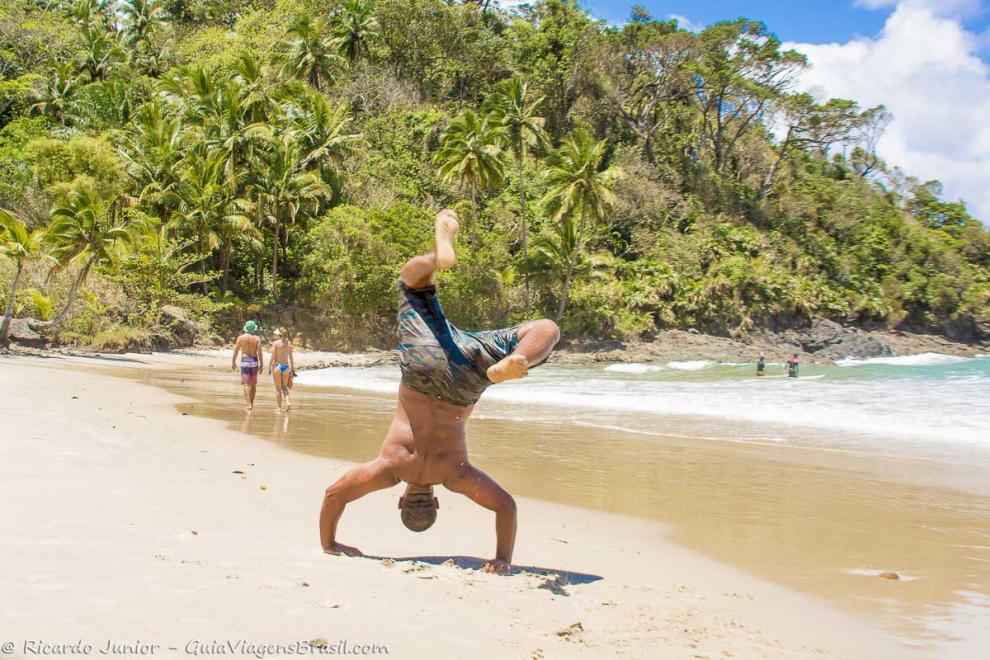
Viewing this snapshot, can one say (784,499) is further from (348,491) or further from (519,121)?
(519,121)

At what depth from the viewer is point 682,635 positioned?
374 centimetres

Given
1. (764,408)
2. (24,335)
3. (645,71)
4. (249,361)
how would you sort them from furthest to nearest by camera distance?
(645,71) < (24,335) < (764,408) < (249,361)

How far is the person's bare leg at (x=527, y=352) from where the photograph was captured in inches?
144

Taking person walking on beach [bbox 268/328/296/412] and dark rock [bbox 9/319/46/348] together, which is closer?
person walking on beach [bbox 268/328/296/412]

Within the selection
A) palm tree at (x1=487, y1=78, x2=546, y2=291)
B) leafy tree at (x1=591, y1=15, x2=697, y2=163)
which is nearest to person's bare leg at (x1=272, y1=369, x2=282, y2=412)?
palm tree at (x1=487, y1=78, x2=546, y2=291)

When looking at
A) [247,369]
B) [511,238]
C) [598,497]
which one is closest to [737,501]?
[598,497]

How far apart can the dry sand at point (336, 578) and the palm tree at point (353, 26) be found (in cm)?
4236

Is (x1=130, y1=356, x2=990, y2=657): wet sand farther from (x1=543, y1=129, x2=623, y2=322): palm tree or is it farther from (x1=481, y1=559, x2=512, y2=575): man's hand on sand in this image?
(x1=543, y1=129, x2=623, y2=322): palm tree

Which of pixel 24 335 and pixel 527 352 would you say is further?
pixel 24 335

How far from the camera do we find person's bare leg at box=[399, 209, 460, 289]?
13.0ft

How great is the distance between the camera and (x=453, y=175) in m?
37.6

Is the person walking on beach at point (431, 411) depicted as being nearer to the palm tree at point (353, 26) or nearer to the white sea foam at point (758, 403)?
the white sea foam at point (758, 403)

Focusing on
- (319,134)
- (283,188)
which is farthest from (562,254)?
(283,188)

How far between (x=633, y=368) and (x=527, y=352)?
29.7m
